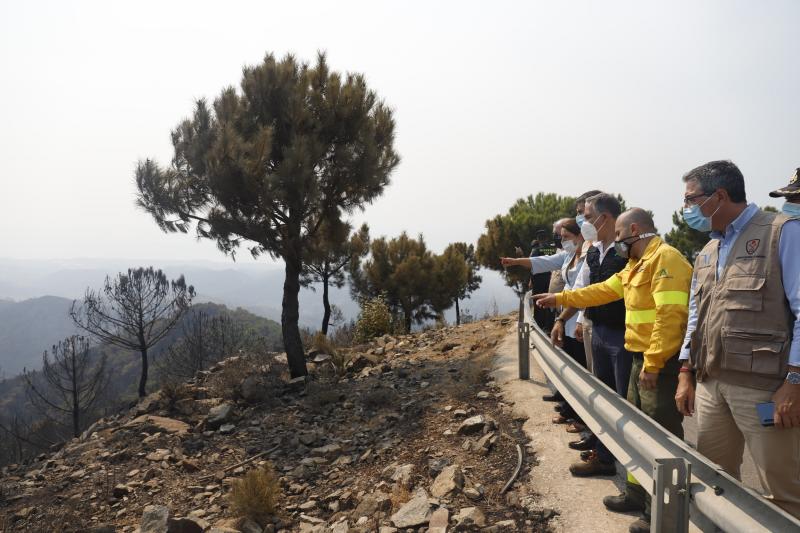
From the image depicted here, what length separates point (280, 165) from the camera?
10.7 m

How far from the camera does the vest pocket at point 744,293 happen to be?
2178 millimetres

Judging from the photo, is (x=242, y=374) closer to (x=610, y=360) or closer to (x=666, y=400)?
(x=610, y=360)

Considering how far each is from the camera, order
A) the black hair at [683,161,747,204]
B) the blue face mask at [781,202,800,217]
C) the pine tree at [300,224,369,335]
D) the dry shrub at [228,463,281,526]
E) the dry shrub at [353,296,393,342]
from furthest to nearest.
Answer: the pine tree at [300,224,369,335]
the dry shrub at [353,296,393,342]
the dry shrub at [228,463,281,526]
the blue face mask at [781,202,800,217]
the black hair at [683,161,747,204]

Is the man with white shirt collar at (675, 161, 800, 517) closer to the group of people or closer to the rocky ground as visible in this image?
the group of people

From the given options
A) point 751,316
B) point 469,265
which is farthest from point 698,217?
point 469,265

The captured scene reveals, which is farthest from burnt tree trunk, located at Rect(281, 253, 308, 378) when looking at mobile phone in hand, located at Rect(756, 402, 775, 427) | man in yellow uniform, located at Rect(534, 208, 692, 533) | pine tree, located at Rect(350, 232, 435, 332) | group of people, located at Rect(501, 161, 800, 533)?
pine tree, located at Rect(350, 232, 435, 332)

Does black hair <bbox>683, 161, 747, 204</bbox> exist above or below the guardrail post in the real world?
above

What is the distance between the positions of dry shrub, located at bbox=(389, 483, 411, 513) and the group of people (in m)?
1.36

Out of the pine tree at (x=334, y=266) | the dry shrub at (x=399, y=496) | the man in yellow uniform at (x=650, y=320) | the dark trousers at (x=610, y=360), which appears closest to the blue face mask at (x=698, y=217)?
the man in yellow uniform at (x=650, y=320)

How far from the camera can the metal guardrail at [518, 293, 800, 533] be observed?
5.43ft

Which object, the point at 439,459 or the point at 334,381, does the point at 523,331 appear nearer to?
the point at 439,459

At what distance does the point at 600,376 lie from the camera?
3838 millimetres

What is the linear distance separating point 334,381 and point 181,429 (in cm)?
308

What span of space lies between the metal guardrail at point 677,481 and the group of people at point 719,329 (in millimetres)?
210
